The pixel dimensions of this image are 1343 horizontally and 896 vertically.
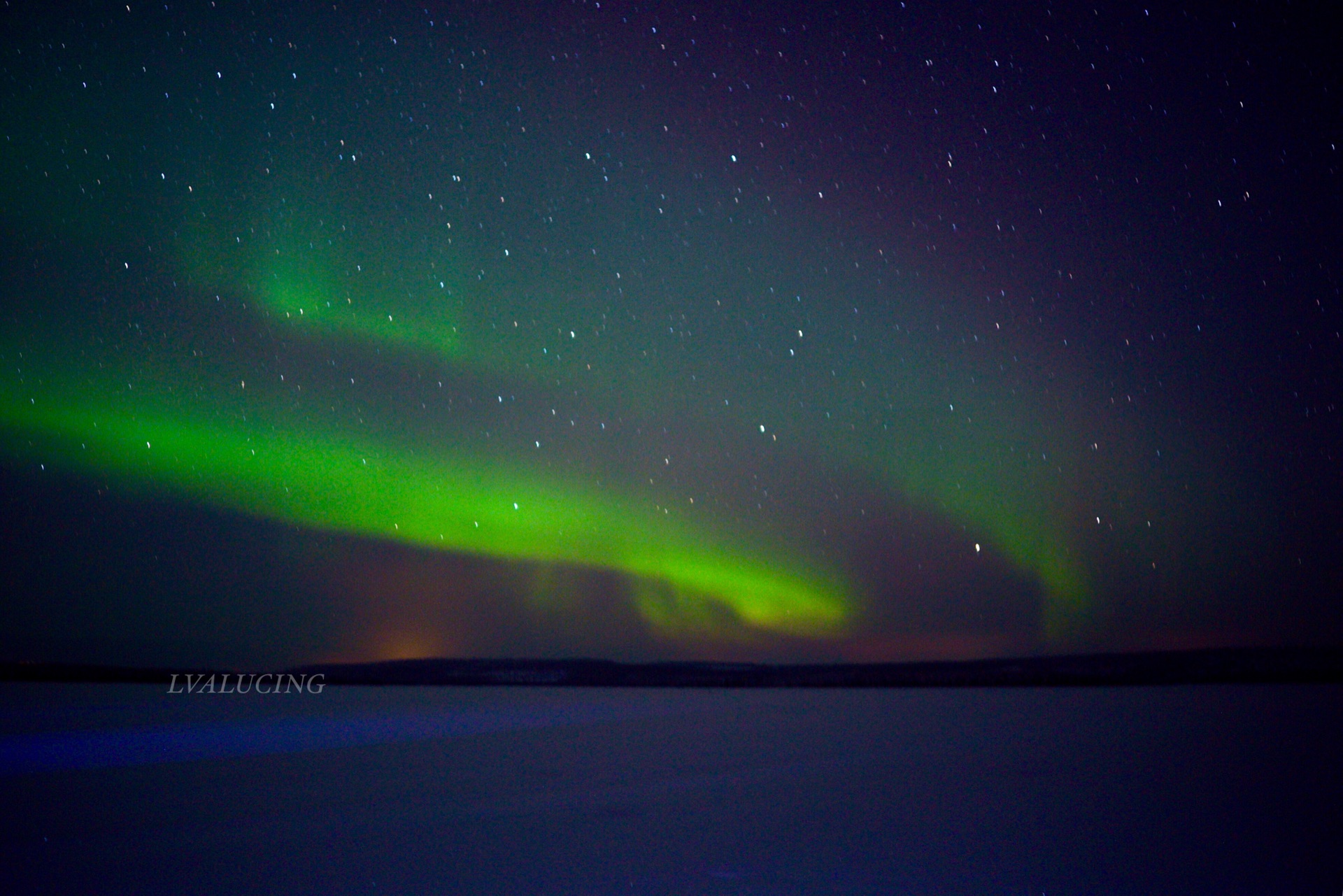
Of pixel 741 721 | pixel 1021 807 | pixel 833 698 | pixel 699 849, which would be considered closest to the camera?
pixel 699 849

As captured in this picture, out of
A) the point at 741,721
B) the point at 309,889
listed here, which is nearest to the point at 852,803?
the point at 309,889

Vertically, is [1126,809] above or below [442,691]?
above

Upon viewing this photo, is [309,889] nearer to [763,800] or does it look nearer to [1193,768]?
[763,800]

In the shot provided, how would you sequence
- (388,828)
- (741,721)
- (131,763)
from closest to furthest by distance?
(388,828) → (131,763) → (741,721)

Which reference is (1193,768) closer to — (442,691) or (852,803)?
(852,803)

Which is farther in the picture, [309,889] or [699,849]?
[699,849]

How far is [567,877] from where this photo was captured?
355cm

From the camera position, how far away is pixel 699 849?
400 centimetres

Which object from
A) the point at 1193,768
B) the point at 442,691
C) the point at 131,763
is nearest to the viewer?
the point at 1193,768

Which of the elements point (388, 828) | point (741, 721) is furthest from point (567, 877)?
point (741, 721)

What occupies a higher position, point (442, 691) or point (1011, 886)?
point (1011, 886)

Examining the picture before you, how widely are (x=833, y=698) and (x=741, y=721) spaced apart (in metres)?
6.26

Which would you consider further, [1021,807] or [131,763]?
[131,763]

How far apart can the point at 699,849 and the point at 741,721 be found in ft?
22.3
